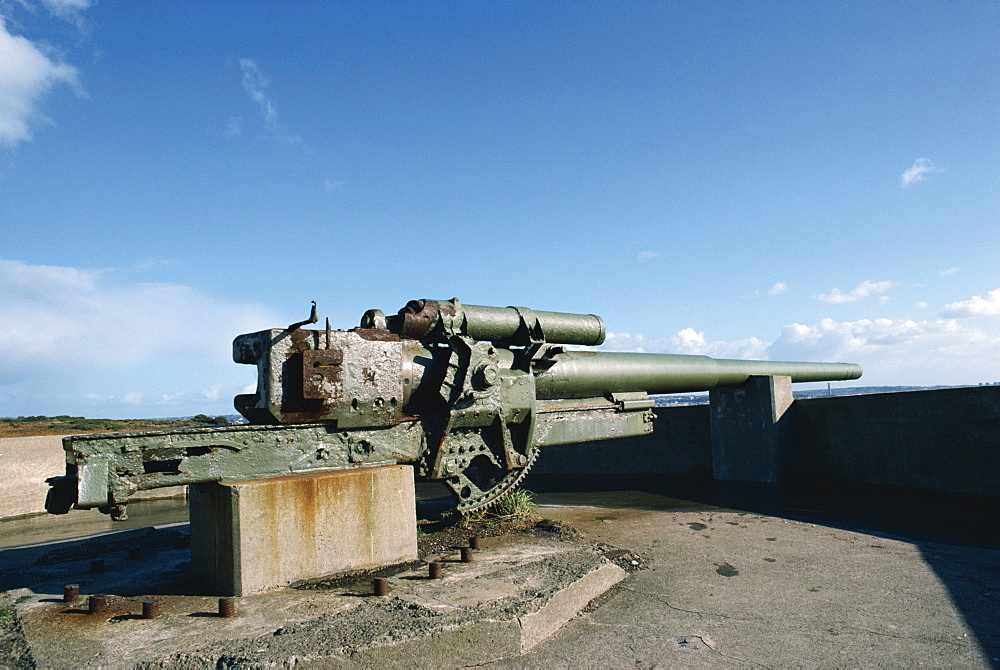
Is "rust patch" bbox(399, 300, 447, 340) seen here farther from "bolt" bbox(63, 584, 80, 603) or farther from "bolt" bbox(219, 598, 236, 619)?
"bolt" bbox(63, 584, 80, 603)

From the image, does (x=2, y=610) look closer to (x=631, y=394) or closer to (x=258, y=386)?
(x=258, y=386)

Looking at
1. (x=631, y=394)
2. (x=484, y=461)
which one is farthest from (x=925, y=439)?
(x=484, y=461)

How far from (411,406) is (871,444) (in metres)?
8.06

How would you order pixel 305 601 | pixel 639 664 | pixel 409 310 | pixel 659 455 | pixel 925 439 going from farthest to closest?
pixel 659 455 < pixel 925 439 < pixel 409 310 < pixel 305 601 < pixel 639 664

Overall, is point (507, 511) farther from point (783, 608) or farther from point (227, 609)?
point (227, 609)

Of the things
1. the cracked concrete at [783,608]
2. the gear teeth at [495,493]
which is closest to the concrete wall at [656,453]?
the cracked concrete at [783,608]

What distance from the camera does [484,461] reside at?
675 centimetres

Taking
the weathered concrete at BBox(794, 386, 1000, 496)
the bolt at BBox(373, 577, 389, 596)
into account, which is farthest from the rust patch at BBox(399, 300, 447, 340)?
the weathered concrete at BBox(794, 386, 1000, 496)

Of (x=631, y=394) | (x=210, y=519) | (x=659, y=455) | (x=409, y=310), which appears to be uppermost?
(x=409, y=310)

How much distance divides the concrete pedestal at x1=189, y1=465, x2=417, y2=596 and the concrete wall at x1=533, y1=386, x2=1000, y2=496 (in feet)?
26.6

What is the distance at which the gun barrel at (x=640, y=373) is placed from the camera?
7543mm

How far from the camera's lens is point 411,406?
Result: 245 inches

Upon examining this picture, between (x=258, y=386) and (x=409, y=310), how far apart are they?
165 centimetres

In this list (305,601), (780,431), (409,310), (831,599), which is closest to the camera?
(305,601)
